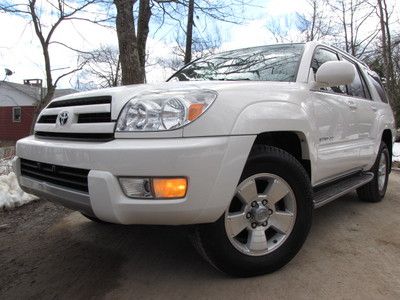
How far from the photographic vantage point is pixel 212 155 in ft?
8.81

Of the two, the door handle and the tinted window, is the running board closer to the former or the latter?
the door handle

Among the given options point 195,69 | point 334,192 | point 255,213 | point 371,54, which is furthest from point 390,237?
point 371,54

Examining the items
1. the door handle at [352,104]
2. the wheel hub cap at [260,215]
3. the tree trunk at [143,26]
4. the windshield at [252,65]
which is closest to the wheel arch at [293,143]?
the wheel hub cap at [260,215]

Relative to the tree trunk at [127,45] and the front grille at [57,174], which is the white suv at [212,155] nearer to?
the front grille at [57,174]

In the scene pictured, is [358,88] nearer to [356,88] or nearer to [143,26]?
[356,88]

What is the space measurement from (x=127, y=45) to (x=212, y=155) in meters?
6.04

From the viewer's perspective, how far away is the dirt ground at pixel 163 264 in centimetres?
296

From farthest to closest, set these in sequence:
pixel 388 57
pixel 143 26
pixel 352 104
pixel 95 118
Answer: pixel 388 57 → pixel 143 26 → pixel 352 104 → pixel 95 118

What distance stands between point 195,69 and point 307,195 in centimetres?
201

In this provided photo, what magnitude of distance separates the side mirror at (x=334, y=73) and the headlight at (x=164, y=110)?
1267 millimetres

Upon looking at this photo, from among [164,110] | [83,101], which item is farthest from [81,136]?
[164,110]

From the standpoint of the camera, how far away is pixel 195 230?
2928mm

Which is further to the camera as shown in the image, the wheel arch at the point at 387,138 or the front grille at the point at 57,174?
the wheel arch at the point at 387,138

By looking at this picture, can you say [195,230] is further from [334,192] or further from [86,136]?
[334,192]
